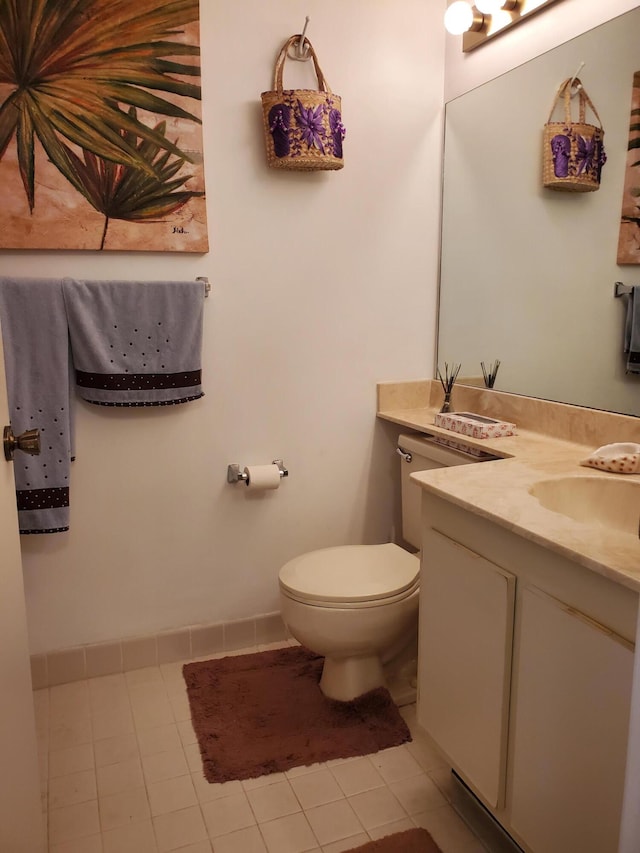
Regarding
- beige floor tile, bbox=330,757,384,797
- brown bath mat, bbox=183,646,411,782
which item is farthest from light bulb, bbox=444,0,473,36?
beige floor tile, bbox=330,757,384,797

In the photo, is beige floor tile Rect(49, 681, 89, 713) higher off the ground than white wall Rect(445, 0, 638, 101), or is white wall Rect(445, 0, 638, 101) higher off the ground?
white wall Rect(445, 0, 638, 101)

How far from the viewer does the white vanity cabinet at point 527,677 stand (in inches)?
38.9

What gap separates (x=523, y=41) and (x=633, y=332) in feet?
3.19

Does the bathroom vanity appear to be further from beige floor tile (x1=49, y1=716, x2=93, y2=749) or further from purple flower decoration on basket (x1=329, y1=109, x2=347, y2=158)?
purple flower decoration on basket (x1=329, y1=109, x2=347, y2=158)

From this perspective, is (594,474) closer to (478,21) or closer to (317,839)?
(317,839)

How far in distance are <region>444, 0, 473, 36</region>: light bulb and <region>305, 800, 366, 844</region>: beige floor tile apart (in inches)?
88.2

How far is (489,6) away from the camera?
192cm

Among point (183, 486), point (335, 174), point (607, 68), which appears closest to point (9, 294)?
point (183, 486)

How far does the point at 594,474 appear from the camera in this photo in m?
1.49

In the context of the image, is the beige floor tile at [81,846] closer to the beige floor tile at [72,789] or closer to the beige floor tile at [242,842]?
the beige floor tile at [72,789]

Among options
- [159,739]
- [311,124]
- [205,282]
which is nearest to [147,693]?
[159,739]

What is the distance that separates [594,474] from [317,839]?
1064mm

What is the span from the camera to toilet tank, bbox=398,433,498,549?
2014mm

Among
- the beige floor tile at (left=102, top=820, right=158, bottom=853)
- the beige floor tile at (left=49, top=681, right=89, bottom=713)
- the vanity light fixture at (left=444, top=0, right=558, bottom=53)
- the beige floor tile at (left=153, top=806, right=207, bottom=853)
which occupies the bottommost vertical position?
the beige floor tile at (left=153, top=806, right=207, bottom=853)
